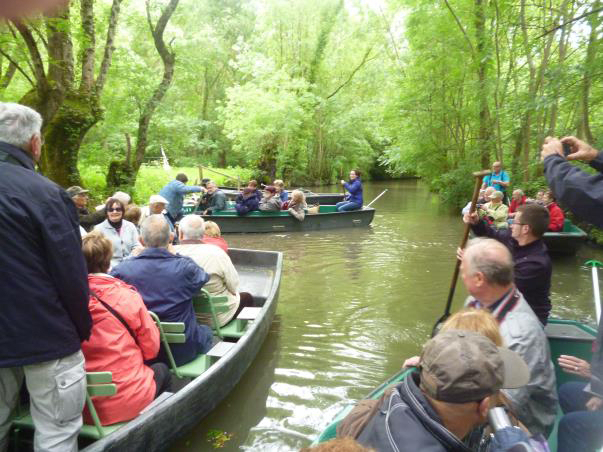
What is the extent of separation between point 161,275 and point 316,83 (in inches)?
954

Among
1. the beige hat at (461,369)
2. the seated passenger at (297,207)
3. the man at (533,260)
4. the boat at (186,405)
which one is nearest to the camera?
the beige hat at (461,369)

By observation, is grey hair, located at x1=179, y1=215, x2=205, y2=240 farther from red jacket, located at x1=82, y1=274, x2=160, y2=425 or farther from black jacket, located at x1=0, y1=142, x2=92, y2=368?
black jacket, located at x1=0, y1=142, x2=92, y2=368

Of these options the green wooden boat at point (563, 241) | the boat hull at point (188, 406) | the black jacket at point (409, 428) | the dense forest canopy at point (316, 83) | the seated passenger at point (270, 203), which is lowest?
the boat hull at point (188, 406)

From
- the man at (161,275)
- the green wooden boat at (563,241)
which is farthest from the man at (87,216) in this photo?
the green wooden boat at (563,241)

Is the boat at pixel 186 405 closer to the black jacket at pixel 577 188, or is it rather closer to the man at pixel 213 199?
the black jacket at pixel 577 188

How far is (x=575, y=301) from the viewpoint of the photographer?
6777mm

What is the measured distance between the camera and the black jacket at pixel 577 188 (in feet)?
6.27

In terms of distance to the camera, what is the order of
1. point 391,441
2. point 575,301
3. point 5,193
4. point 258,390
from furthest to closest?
point 575,301 < point 258,390 < point 5,193 < point 391,441

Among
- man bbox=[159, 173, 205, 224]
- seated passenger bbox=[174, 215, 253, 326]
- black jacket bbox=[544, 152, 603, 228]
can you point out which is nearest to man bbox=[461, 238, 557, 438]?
black jacket bbox=[544, 152, 603, 228]

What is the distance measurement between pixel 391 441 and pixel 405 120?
18.8 m

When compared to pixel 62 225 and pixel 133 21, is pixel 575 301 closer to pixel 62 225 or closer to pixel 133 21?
pixel 62 225

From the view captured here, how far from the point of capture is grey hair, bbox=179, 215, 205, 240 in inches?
170

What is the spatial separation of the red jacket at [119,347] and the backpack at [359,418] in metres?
1.50

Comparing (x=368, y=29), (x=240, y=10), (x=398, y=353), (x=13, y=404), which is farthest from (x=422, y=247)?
(x=240, y=10)
